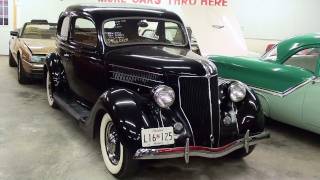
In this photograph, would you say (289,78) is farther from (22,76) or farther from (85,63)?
(22,76)

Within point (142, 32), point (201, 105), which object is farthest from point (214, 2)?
point (201, 105)

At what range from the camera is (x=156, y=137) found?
10.5ft

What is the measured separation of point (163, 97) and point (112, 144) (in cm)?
69

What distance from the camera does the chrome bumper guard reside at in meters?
3.11

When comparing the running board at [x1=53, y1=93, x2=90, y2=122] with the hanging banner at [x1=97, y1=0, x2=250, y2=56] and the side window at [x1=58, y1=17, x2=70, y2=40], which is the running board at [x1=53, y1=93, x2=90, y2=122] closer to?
the side window at [x1=58, y1=17, x2=70, y2=40]

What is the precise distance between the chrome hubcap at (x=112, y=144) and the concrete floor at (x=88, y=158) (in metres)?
0.16

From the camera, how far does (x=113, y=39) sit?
4266mm

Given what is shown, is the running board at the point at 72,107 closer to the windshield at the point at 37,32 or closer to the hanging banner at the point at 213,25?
the windshield at the point at 37,32

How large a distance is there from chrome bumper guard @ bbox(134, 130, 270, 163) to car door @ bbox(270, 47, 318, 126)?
1.00 m

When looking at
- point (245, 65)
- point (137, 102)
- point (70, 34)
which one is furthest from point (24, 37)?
Answer: point (137, 102)

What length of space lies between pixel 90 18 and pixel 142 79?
1.19 meters

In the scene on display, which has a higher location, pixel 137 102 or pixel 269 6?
pixel 269 6

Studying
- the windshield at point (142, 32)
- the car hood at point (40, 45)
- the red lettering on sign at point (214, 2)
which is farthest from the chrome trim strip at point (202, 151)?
the red lettering on sign at point (214, 2)

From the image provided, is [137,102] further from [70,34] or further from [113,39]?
Result: [70,34]
